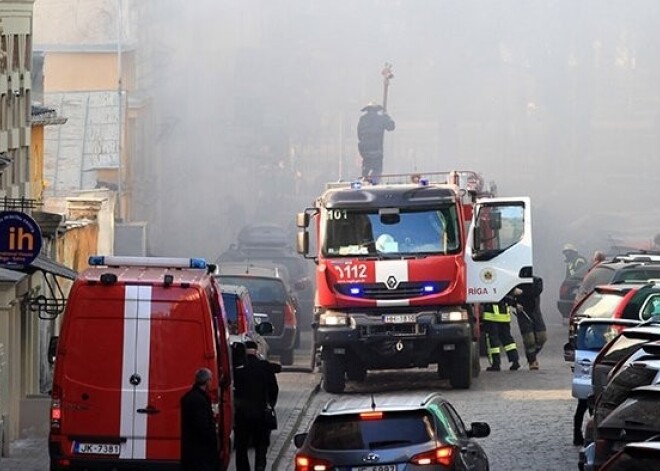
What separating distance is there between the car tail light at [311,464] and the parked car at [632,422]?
2103 mm

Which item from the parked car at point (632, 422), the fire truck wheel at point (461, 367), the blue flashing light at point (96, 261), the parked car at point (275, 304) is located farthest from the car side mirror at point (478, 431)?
the parked car at point (275, 304)

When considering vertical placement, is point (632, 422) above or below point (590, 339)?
above

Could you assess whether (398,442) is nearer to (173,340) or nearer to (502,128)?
(173,340)

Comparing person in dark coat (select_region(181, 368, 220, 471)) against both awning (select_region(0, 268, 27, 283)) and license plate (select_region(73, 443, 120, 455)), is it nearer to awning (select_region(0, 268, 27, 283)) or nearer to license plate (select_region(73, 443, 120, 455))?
license plate (select_region(73, 443, 120, 455))

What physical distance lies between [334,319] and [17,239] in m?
7.37

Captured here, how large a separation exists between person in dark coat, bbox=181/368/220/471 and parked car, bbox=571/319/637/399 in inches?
210

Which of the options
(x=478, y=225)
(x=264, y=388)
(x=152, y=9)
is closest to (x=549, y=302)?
(x=152, y=9)

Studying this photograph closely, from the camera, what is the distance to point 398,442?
15375 mm

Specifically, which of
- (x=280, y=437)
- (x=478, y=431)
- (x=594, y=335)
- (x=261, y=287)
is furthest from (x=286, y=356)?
(x=478, y=431)

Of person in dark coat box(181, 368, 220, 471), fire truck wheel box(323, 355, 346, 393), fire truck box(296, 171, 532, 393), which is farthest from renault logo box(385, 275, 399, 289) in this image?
person in dark coat box(181, 368, 220, 471)

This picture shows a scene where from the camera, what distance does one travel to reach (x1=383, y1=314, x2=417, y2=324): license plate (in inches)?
1067

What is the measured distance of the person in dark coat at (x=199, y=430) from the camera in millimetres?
17188

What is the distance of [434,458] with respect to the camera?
15227mm

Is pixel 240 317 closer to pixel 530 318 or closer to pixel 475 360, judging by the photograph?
pixel 475 360
